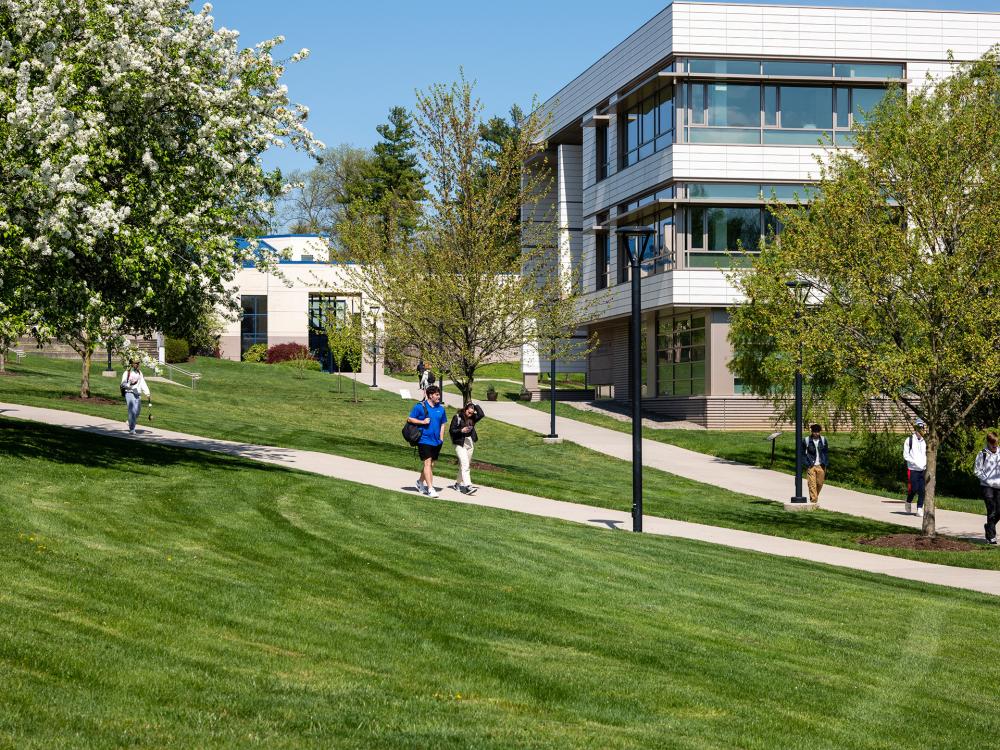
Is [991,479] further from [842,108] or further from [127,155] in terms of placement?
[842,108]

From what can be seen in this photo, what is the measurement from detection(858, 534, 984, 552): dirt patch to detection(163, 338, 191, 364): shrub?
1824 inches

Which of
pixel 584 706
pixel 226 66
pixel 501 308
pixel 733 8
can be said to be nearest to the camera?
pixel 584 706

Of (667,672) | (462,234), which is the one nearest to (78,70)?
(462,234)

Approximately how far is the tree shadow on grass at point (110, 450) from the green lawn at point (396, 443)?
3.12 meters

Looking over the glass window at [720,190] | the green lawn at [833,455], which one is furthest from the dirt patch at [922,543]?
the glass window at [720,190]

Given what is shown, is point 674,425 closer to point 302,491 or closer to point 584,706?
point 302,491

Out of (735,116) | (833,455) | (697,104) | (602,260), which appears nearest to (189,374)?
(602,260)

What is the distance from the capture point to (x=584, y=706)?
778 cm

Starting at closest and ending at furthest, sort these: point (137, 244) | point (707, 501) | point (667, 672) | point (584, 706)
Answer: point (584, 706), point (667, 672), point (137, 244), point (707, 501)

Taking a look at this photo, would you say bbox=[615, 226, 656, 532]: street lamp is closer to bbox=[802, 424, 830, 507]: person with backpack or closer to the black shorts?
the black shorts

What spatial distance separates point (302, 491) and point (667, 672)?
1093 centimetres

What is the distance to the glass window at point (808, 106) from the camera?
138 feet

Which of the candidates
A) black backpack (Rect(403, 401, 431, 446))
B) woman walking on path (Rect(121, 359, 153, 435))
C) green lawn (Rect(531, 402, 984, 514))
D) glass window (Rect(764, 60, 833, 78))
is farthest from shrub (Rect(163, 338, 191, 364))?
black backpack (Rect(403, 401, 431, 446))

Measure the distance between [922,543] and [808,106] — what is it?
26.0 meters
